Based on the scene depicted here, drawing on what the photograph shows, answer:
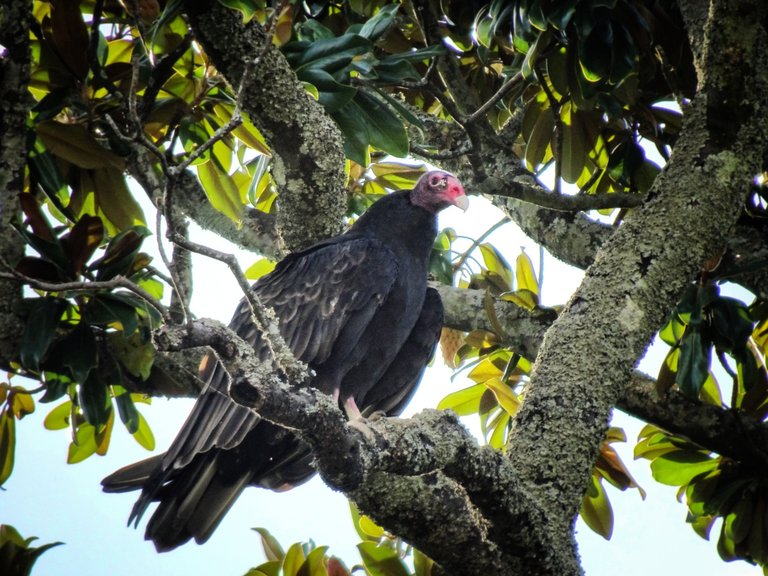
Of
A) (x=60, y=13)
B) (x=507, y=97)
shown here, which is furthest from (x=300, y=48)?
(x=507, y=97)

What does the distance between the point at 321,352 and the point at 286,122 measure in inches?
34.2

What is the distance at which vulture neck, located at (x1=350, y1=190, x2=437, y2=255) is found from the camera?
3.69 m

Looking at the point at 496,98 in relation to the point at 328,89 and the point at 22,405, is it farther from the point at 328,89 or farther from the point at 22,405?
the point at 22,405

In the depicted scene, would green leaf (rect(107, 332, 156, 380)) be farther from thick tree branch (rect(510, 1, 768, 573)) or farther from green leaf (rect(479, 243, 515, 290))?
green leaf (rect(479, 243, 515, 290))

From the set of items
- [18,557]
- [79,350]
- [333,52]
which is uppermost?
[333,52]

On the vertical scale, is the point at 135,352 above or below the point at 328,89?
below

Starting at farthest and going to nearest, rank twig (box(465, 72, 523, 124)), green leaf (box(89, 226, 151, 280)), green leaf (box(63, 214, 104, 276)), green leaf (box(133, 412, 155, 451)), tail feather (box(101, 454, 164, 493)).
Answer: green leaf (box(133, 412, 155, 451)) → twig (box(465, 72, 523, 124)) → green leaf (box(89, 226, 151, 280)) → green leaf (box(63, 214, 104, 276)) → tail feather (box(101, 454, 164, 493))

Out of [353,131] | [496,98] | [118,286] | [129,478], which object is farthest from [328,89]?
[118,286]

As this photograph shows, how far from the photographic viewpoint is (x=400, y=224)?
12.3 ft

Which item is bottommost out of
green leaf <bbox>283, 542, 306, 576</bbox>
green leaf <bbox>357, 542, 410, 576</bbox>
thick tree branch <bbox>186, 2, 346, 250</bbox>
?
green leaf <bbox>283, 542, 306, 576</bbox>

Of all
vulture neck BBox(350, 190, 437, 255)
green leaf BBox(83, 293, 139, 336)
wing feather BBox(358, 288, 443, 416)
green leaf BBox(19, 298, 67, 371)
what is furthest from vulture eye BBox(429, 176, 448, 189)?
green leaf BBox(19, 298, 67, 371)

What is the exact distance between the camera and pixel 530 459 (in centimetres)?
232

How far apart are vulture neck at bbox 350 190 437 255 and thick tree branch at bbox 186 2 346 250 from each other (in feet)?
1.33

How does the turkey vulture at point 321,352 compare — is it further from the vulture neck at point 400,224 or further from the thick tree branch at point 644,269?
the thick tree branch at point 644,269
